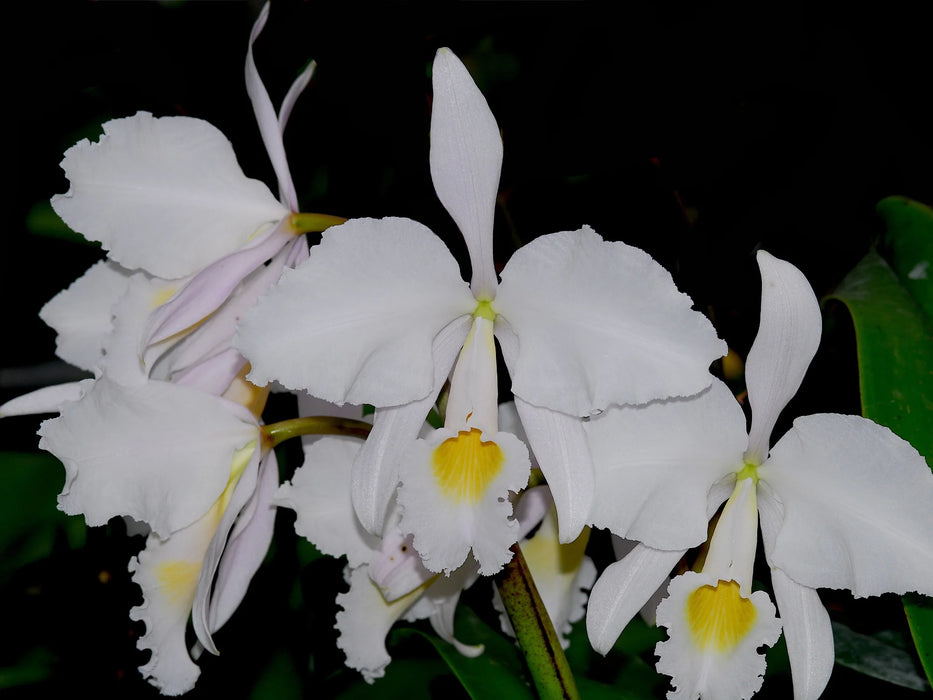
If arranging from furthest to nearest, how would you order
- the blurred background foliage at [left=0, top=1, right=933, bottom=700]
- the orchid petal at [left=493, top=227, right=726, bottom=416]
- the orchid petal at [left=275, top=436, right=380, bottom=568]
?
the blurred background foliage at [left=0, top=1, right=933, bottom=700]
the orchid petal at [left=275, top=436, right=380, bottom=568]
the orchid petal at [left=493, top=227, right=726, bottom=416]

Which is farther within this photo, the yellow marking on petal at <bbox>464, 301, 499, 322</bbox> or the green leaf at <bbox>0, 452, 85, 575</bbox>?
the green leaf at <bbox>0, 452, 85, 575</bbox>

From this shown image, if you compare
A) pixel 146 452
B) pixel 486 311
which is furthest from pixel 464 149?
pixel 146 452

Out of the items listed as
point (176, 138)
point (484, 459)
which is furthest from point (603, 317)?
point (176, 138)

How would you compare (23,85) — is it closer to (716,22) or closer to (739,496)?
(716,22)

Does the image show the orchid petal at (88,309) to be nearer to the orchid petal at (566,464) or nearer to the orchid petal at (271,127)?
the orchid petal at (271,127)

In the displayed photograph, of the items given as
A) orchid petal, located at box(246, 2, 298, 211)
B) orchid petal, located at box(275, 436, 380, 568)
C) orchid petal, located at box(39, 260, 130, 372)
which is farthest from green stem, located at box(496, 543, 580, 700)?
orchid petal, located at box(39, 260, 130, 372)

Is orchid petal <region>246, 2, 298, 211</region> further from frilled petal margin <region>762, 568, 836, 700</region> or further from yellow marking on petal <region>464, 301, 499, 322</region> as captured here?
frilled petal margin <region>762, 568, 836, 700</region>
